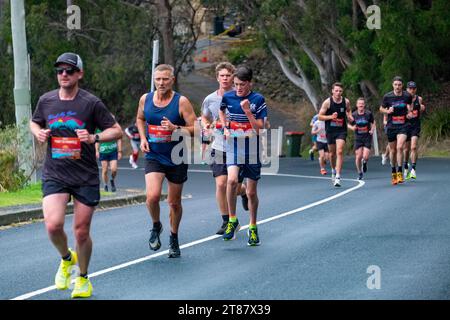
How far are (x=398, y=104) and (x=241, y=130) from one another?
10.7 m

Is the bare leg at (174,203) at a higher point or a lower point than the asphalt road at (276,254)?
higher

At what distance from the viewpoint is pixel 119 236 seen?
15188 mm

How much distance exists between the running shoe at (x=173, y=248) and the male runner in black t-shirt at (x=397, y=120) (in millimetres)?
11578

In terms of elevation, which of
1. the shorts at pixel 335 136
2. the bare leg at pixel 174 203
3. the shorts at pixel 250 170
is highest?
the shorts at pixel 250 170

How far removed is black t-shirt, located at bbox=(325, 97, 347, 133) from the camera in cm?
2377

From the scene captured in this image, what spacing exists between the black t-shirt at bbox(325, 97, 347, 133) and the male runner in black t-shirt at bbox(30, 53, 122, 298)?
45.5 feet

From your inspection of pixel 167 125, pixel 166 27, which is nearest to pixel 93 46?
pixel 166 27

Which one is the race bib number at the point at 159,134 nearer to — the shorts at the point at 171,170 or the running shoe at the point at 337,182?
the shorts at the point at 171,170

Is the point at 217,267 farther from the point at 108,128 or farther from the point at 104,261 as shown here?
the point at 108,128

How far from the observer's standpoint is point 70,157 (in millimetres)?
10109

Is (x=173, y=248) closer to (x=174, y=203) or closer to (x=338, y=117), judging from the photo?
(x=174, y=203)

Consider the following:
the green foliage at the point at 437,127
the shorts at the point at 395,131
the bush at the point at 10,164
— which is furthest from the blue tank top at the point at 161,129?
the green foliage at the point at 437,127

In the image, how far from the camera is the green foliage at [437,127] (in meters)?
Result: 38.7
